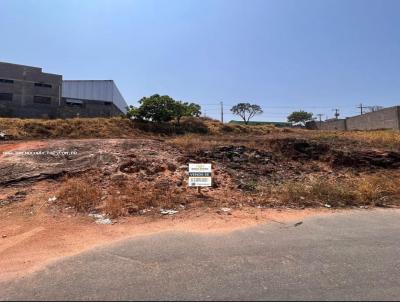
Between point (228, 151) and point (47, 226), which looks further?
point (228, 151)

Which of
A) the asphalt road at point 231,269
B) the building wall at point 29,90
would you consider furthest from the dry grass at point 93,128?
the building wall at point 29,90

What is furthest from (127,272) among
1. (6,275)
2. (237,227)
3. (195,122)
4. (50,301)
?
(195,122)

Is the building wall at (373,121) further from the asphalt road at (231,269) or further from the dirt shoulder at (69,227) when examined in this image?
the asphalt road at (231,269)

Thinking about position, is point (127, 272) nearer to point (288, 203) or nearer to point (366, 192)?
point (288, 203)

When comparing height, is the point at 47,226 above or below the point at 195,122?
below

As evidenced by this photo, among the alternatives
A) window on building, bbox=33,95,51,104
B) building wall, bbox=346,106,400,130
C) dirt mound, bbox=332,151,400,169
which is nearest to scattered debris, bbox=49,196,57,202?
dirt mound, bbox=332,151,400,169

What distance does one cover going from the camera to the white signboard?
Answer: 32.3ft

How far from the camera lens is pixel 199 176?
9.88 metres

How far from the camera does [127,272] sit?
5285 millimetres

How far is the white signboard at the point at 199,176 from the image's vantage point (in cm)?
983

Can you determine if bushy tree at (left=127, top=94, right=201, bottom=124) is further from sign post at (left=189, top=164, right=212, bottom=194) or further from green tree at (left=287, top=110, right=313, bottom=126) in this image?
green tree at (left=287, top=110, right=313, bottom=126)

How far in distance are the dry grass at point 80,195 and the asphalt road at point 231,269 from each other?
2.70 m

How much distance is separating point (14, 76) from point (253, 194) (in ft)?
146

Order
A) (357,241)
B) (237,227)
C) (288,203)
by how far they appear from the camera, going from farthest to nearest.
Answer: (288,203), (237,227), (357,241)
